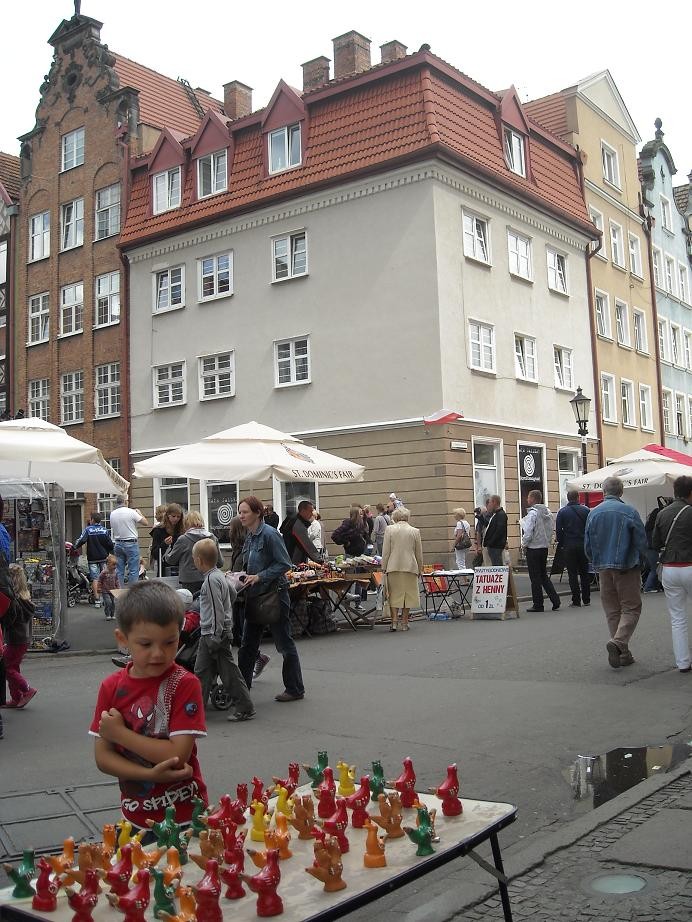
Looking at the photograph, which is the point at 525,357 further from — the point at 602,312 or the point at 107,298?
the point at 107,298

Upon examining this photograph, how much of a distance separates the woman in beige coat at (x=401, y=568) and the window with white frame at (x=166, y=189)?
19.8 metres

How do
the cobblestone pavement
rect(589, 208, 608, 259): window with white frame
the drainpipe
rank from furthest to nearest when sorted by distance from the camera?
1. the drainpipe
2. rect(589, 208, 608, 259): window with white frame
3. the cobblestone pavement

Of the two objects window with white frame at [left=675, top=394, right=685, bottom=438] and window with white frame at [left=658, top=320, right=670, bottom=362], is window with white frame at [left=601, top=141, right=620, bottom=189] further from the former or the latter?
window with white frame at [left=675, top=394, right=685, bottom=438]

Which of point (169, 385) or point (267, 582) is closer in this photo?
point (267, 582)

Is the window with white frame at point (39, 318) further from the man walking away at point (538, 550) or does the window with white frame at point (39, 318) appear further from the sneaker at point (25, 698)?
the sneaker at point (25, 698)

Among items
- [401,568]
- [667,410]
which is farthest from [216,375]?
[667,410]

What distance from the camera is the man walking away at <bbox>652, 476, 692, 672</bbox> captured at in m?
9.88

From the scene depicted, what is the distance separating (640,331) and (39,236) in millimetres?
23008

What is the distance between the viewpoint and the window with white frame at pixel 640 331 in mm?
37906

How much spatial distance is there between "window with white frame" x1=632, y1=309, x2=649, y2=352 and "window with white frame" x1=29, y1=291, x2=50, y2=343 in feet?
71.7

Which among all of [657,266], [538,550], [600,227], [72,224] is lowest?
[538,550]

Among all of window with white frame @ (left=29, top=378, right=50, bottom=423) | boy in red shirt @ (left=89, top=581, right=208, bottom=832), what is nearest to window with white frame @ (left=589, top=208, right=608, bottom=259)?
window with white frame @ (left=29, top=378, right=50, bottom=423)

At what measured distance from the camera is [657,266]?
4159 centimetres

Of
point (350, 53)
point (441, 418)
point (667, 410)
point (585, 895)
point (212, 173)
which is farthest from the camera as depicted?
point (667, 410)
